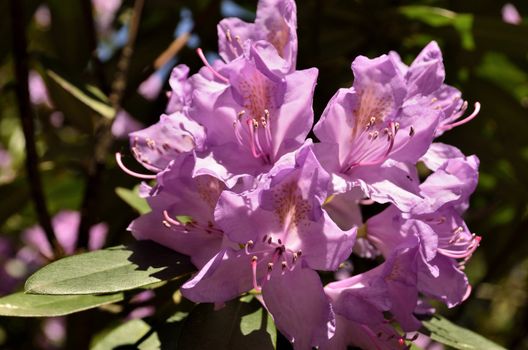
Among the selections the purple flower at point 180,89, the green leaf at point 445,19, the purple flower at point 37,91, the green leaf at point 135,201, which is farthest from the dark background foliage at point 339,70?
the purple flower at point 37,91

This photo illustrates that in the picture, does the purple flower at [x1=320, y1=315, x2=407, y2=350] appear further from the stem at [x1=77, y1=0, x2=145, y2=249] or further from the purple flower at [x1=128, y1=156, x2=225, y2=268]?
the stem at [x1=77, y1=0, x2=145, y2=249]

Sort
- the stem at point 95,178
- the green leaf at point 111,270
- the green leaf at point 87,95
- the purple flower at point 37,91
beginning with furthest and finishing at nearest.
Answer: the purple flower at point 37,91 < the stem at point 95,178 < the green leaf at point 87,95 < the green leaf at point 111,270

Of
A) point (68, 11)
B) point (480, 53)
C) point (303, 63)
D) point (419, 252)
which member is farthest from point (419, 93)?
point (68, 11)

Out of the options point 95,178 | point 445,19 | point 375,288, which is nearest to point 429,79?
point 375,288

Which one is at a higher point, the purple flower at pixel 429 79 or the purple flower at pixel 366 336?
the purple flower at pixel 429 79

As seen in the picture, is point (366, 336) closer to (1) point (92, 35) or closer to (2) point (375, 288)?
(2) point (375, 288)

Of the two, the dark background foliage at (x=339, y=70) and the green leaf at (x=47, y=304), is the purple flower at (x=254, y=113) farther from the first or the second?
the dark background foliage at (x=339, y=70)

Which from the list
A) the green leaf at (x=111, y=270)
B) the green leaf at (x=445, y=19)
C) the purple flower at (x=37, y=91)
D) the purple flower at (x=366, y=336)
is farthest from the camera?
the purple flower at (x=37, y=91)
